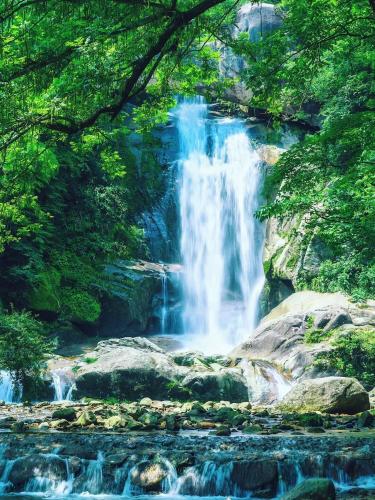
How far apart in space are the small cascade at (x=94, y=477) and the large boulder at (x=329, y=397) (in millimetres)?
5878

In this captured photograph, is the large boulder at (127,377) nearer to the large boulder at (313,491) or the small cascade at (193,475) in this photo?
the small cascade at (193,475)

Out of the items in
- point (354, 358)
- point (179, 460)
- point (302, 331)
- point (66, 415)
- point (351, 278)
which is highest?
point (351, 278)

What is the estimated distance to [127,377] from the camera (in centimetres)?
1459

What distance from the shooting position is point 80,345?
21484 millimetres

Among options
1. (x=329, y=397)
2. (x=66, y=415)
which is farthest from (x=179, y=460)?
(x=329, y=397)

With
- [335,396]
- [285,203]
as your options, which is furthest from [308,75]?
[335,396]

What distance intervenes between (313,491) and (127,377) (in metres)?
9.30

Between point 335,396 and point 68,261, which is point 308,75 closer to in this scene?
point 335,396

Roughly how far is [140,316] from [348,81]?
1338 cm

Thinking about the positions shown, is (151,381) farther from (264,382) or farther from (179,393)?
(264,382)

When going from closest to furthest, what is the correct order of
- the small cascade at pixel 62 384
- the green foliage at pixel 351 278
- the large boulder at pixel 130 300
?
1. the green foliage at pixel 351 278
2. the small cascade at pixel 62 384
3. the large boulder at pixel 130 300

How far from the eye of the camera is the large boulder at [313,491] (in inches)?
224

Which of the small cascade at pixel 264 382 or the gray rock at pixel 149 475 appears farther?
the small cascade at pixel 264 382

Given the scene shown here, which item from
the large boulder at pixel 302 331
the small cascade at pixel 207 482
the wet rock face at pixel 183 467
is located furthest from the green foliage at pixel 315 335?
the small cascade at pixel 207 482
